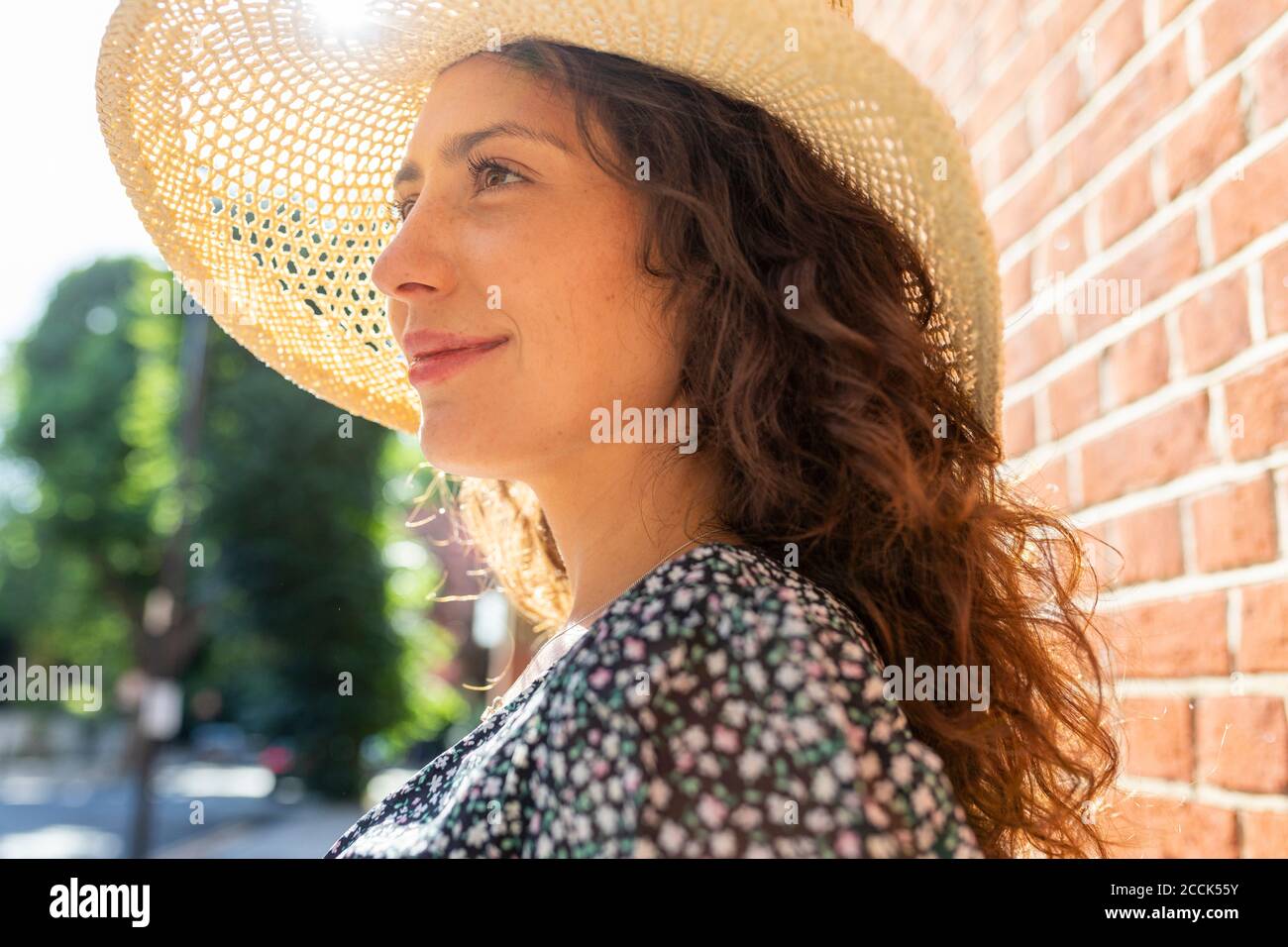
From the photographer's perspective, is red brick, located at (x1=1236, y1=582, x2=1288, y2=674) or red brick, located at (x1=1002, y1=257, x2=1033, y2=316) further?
red brick, located at (x1=1002, y1=257, x2=1033, y2=316)

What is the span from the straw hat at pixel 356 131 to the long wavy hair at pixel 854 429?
0.06 metres

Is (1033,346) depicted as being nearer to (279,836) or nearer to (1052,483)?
(1052,483)

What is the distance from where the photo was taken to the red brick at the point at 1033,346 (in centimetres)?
187

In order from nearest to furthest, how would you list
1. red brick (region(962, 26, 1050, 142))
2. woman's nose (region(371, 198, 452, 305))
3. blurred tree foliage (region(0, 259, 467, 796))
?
woman's nose (region(371, 198, 452, 305)), red brick (region(962, 26, 1050, 142)), blurred tree foliage (region(0, 259, 467, 796))

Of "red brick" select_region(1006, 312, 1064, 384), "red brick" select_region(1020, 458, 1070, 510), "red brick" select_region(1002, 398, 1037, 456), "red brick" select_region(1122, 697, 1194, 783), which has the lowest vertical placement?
"red brick" select_region(1122, 697, 1194, 783)

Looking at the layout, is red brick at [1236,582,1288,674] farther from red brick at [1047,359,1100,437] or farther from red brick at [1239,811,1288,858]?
red brick at [1047,359,1100,437]

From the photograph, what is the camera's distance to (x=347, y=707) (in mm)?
19188

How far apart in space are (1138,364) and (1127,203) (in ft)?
0.83

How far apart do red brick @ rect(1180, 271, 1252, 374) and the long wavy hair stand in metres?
0.28

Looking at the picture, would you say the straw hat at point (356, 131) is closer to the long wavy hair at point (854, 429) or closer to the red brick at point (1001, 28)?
the long wavy hair at point (854, 429)

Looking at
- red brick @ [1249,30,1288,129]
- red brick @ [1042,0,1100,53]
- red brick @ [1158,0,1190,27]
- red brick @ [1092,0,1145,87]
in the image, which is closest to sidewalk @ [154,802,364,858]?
red brick @ [1042,0,1100,53]

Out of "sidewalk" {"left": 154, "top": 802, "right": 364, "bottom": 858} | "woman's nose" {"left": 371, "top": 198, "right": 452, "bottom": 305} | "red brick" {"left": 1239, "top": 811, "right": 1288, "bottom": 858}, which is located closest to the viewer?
"red brick" {"left": 1239, "top": 811, "right": 1288, "bottom": 858}

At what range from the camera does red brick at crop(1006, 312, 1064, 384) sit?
187 cm
